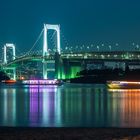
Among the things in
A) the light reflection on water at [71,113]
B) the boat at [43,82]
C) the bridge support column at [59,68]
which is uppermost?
the bridge support column at [59,68]

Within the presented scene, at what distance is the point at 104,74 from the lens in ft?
264

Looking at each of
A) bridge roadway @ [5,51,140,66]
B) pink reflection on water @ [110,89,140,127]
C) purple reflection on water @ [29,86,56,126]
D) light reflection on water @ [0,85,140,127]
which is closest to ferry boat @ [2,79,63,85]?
bridge roadway @ [5,51,140,66]

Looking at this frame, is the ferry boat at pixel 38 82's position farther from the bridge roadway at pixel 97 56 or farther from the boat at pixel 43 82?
the bridge roadway at pixel 97 56

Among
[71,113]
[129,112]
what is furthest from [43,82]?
[129,112]

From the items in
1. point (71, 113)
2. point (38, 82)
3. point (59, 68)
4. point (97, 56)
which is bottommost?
point (71, 113)

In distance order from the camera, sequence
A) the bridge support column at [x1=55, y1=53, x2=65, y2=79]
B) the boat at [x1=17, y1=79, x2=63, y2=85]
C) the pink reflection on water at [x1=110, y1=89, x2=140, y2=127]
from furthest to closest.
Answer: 1. the boat at [x1=17, y1=79, x2=63, y2=85]
2. the bridge support column at [x1=55, y1=53, x2=65, y2=79]
3. the pink reflection on water at [x1=110, y1=89, x2=140, y2=127]

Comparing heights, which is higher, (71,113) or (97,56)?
(97,56)

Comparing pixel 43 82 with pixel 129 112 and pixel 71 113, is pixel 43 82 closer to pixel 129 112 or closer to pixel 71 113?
pixel 71 113

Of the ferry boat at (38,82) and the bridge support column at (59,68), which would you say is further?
the ferry boat at (38,82)

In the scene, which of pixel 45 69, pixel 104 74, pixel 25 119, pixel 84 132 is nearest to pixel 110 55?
pixel 45 69

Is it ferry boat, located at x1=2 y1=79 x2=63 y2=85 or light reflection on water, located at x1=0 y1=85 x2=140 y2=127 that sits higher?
ferry boat, located at x1=2 y1=79 x2=63 y2=85

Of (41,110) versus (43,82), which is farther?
(43,82)

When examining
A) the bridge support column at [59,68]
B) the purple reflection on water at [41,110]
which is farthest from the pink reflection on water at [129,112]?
the bridge support column at [59,68]

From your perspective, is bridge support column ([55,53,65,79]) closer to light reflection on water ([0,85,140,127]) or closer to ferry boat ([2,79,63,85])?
ferry boat ([2,79,63,85])
